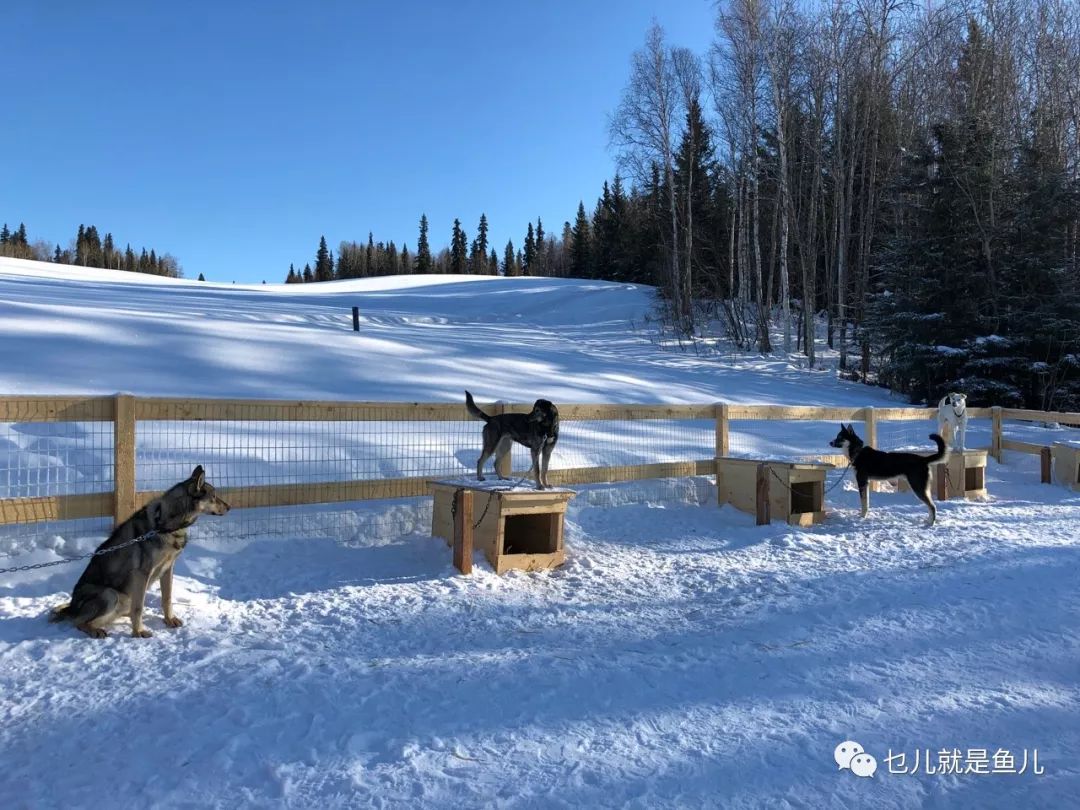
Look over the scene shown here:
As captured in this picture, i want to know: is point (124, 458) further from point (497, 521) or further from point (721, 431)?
point (721, 431)

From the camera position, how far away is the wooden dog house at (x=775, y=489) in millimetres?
8273

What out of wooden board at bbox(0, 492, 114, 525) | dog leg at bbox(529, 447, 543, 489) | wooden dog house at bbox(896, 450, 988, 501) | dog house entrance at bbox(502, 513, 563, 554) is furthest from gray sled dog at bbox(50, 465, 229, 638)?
wooden dog house at bbox(896, 450, 988, 501)

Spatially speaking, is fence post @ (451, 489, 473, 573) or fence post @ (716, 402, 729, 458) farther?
fence post @ (716, 402, 729, 458)

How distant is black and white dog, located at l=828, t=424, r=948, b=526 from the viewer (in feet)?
28.1

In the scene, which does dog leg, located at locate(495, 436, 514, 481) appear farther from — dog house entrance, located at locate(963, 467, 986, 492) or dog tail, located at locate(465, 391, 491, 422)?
dog house entrance, located at locate(963, 467, 986, 492)

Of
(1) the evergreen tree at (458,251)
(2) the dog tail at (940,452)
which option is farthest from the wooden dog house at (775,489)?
(1) the evergreen tree at (458,251)

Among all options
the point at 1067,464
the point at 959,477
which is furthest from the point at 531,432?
the point at 1067,464

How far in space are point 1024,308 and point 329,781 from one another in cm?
2258

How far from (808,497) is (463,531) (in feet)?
16.1

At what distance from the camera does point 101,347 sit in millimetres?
10914

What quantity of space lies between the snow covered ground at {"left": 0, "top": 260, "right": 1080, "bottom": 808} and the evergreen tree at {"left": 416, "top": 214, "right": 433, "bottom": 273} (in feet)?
297

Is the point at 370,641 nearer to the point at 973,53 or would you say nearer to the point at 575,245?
the point at 973,53

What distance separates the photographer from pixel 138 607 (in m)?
4.36

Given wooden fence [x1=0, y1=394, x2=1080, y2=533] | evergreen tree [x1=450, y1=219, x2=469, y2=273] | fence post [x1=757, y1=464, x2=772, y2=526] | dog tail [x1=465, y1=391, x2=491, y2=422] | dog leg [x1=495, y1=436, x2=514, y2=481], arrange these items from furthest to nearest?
1. evergreen tree [x1=450, y1=219, x2=469, y2=273]
2. fence post [x1=757, y1=464, x2=772, y2=526]
3. dog leg [x1=495, y1=436, x2=514, y2=481]
4. dog tail [x1=465, y1=391, x2=491, y2=422]
5. wooden fence [x1=0, y1=394, x2=1080, y2=533]
